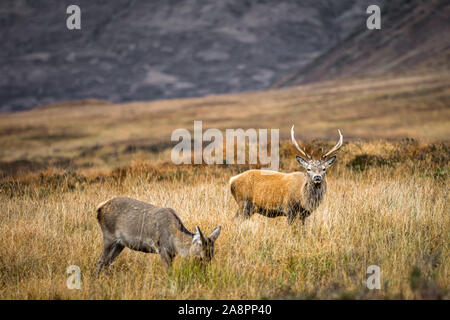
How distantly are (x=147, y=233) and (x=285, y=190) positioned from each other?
3.52 meters

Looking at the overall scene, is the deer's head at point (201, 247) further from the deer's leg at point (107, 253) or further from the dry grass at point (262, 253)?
the deer's leg at point (107, 253)

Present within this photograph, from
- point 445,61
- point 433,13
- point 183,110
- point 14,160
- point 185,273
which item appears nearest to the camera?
point 185,273

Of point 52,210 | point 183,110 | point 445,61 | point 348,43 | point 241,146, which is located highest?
point 348,43

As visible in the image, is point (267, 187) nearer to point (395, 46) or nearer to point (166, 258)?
point (166, 258)

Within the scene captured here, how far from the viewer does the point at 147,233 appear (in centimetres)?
642

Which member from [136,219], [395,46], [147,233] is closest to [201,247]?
[147,233]

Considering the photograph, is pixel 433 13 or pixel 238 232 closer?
pixel 238 232

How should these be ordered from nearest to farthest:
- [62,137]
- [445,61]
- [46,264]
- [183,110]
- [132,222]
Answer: [132,222], [46,264], [62,137], [183,110], [445,61]

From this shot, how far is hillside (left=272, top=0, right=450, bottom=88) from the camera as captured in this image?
435 ft

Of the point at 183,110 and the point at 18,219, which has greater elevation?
the point at 183,110

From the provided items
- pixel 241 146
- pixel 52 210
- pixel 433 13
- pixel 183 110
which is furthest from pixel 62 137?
pixel 433 13

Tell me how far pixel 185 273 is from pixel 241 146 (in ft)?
43.7

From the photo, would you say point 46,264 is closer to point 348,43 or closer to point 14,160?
point 14,160

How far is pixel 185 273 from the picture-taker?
6.24m
